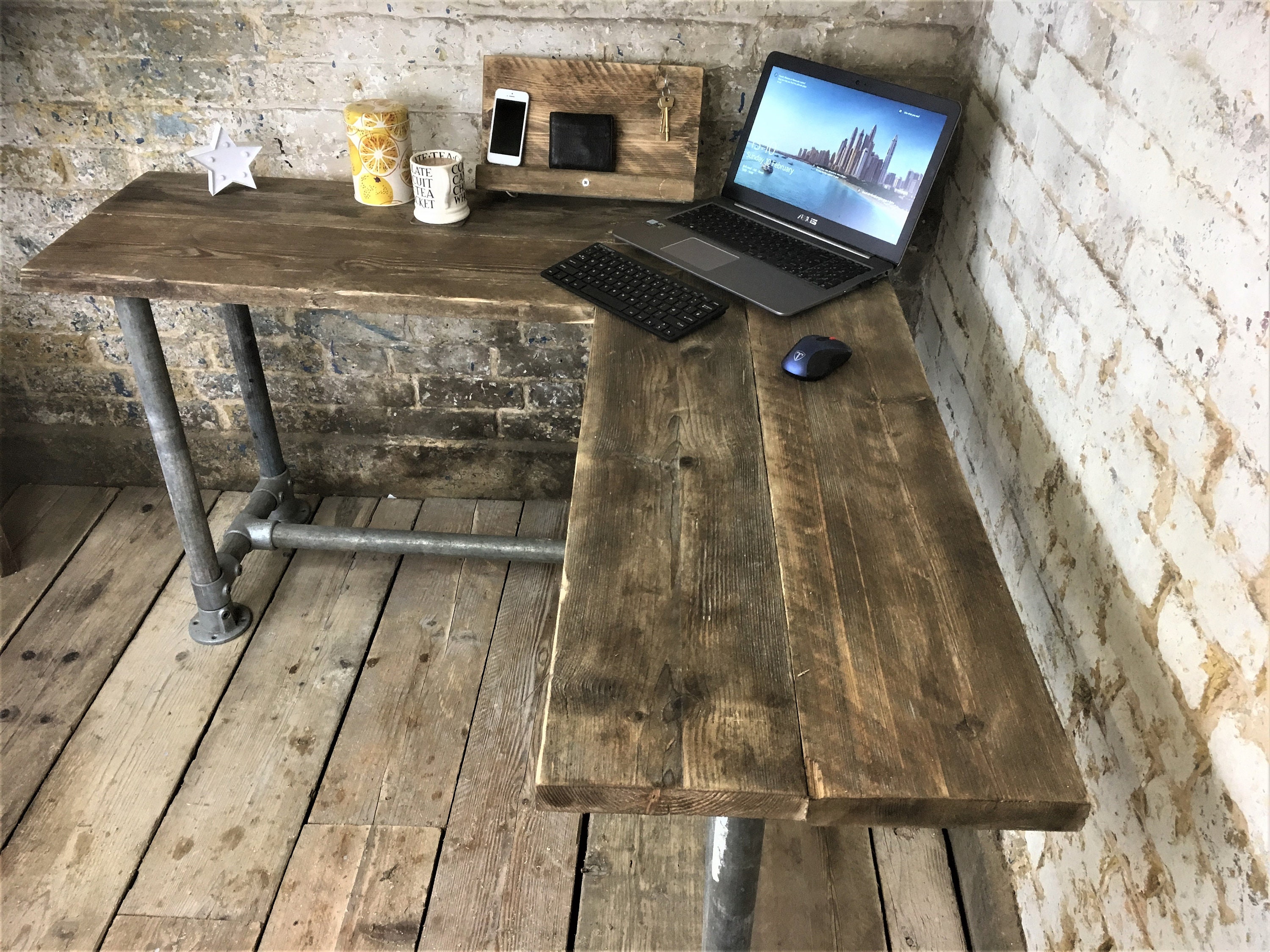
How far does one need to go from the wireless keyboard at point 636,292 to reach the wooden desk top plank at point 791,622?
104 mm

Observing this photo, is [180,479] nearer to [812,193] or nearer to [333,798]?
[333,798]

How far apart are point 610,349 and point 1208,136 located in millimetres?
773

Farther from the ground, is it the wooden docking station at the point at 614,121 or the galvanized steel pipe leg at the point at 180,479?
the wooden docking station at the point at 614,121

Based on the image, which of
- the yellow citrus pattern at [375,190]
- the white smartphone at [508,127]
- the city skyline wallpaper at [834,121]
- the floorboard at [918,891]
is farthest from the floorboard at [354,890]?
the city skyline wallpaper at [834,121]

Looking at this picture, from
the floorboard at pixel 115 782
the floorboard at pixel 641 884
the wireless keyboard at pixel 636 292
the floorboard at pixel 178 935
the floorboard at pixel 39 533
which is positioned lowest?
the floorboard at pixel 39 533

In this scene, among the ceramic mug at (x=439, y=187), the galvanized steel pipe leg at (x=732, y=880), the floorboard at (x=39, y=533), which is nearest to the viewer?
the galvanized steel pipe leg at (x=732, y=880)

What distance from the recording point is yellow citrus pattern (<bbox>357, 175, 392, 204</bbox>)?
1.80 meters

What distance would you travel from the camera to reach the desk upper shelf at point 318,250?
1.53 meters

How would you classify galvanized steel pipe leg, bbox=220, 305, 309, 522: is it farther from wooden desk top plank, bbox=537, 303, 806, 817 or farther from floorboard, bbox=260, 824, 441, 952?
wooden desk top plank, bbox=537, 303, 806, 817

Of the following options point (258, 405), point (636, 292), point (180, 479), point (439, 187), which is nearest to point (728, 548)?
point (636, 292)

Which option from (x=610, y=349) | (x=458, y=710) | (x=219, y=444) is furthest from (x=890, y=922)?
(x=219, y=444)

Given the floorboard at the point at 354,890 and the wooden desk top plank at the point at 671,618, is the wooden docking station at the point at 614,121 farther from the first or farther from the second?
the floorboard at the point at 354,890

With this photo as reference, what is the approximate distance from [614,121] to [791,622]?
120 centimetres

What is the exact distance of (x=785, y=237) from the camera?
1.71m
